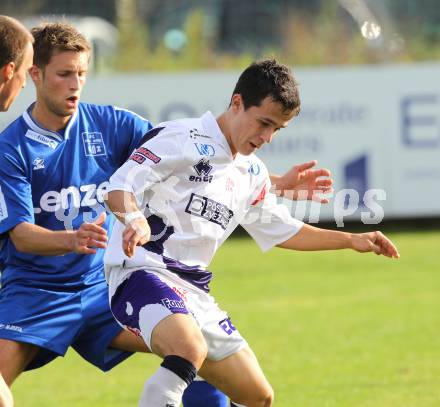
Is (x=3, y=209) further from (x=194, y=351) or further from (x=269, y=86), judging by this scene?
(x=269, y=86)

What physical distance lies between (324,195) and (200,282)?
3.18 ft

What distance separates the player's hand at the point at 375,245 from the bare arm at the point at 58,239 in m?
1.34

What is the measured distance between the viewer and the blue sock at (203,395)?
18.8 feet

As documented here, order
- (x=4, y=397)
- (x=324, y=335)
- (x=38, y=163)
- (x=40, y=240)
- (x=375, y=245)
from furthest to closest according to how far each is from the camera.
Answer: (x=324, y=335)
(x=38, y=163)
(x=375, y=245)
(x=40, y=240)
(x=4, y=397)

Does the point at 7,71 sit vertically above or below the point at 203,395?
above

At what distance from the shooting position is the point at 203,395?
5.71 metres

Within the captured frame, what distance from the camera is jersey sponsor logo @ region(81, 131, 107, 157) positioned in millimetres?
5777

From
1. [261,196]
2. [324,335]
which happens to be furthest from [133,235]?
[324,335]

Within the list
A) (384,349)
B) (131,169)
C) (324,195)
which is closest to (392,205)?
(384,349)

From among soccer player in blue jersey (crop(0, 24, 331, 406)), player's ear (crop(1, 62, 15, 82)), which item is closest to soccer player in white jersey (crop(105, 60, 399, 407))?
soccer player in blue jersey (crop(0, 24, 331, 406))

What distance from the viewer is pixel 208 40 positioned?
22.8m

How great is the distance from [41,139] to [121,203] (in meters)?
0.89

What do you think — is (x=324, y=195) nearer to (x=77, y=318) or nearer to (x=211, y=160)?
(x=211, y=160)

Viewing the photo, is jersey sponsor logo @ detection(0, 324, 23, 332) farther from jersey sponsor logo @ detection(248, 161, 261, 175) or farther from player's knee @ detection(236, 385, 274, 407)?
jersey sponsor logo @ detection(248, 161, 261, 175)
